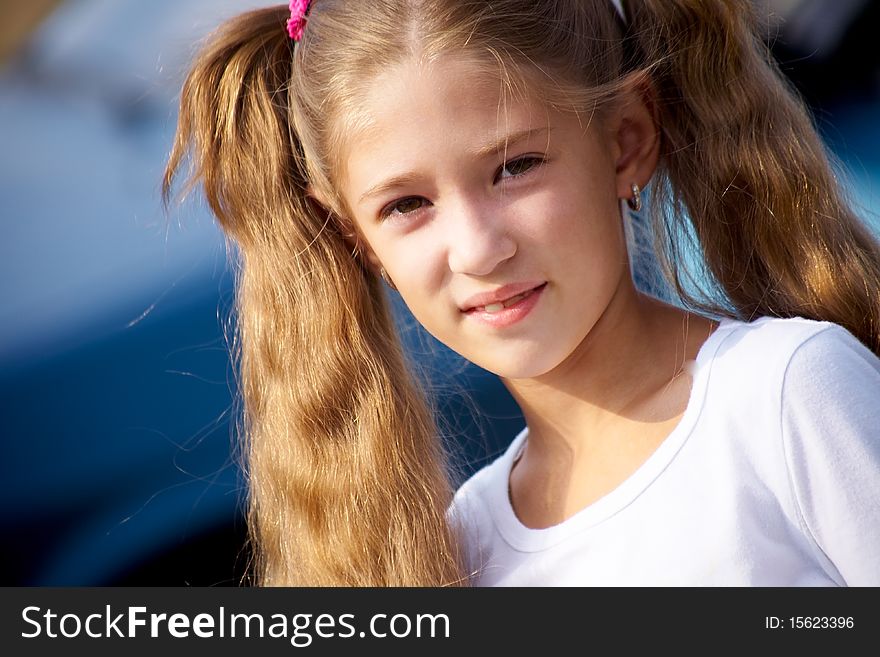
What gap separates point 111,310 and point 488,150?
1.32 m

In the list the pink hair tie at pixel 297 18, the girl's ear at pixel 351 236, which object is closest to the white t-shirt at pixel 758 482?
the girl's ear at pixel 351 236

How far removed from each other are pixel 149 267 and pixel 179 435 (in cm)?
38

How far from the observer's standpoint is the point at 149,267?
90.7 inches

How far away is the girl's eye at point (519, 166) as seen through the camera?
4.05 ft

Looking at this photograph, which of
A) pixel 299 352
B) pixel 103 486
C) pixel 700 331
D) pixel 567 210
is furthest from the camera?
pixel 103 486

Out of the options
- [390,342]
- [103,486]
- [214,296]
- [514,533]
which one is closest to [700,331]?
[514,533]

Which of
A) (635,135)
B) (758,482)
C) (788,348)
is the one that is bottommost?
(758,482)

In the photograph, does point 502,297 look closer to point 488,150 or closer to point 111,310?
point 488,150

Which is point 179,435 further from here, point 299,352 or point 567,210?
point 567,210

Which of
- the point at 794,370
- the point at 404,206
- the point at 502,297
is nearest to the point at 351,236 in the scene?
the point at 404,206

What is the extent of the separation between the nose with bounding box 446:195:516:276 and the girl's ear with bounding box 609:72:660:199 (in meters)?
0.23

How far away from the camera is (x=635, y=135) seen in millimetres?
1400

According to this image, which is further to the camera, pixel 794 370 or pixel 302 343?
pixel 302 343

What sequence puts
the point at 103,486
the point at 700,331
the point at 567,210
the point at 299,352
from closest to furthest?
1. the point at 567,210
2. the point at 700,331
3. the point at 299,352
4. the point at 103,486
